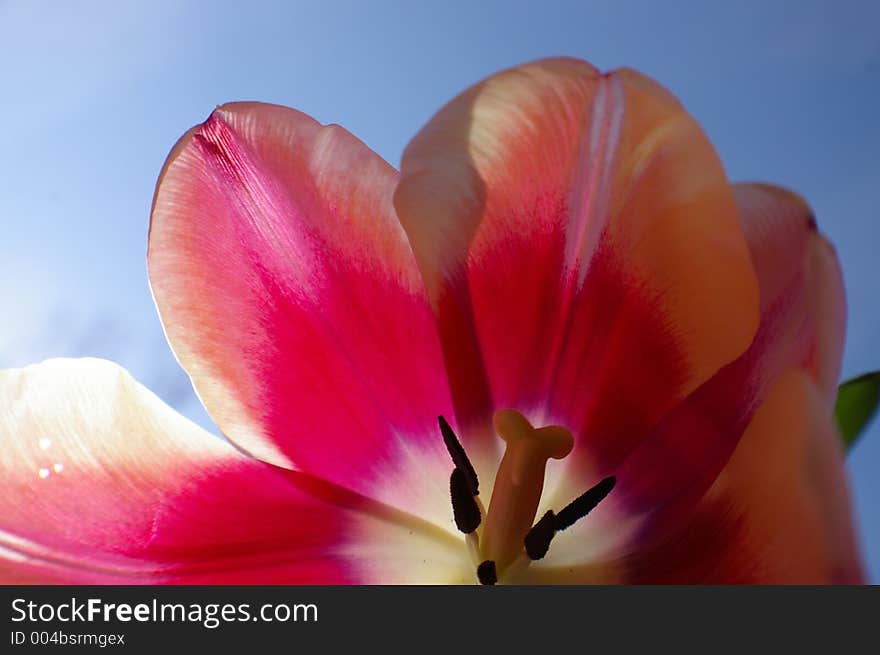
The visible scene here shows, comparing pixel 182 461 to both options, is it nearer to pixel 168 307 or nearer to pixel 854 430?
pixel 168 307

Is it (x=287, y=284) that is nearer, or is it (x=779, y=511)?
(x=779, y=511)

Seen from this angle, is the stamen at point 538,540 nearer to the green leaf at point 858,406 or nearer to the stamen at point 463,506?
the stamen at point 463,506

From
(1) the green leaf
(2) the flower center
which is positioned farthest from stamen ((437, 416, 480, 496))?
(1) the green leaf

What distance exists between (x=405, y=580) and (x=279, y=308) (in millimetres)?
150

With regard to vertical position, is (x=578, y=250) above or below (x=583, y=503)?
above

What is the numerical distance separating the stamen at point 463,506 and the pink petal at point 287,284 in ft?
0.16

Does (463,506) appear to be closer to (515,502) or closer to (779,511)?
(515,502)

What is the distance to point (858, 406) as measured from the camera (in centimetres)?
50

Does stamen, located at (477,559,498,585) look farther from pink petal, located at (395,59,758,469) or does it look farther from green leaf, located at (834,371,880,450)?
green leaf, located at (834,371,880,450)

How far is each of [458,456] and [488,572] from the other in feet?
0.18

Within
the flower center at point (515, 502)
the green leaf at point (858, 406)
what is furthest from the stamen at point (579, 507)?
the green leaf at point (858, 406)

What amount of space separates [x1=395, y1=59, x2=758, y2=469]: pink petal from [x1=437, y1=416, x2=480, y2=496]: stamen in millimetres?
27

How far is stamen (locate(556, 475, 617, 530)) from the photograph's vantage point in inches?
Result: 18.7

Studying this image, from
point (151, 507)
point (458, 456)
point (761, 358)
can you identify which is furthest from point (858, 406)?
point (151, 507)
